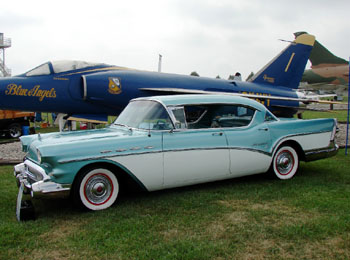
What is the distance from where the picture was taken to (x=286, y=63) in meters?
13.1

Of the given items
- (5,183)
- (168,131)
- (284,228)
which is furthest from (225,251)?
(5,183)

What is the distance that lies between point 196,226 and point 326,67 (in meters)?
39.6

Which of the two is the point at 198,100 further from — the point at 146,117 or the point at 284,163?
the point at 284,163

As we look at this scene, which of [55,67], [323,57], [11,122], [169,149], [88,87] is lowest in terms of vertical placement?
[11,122]

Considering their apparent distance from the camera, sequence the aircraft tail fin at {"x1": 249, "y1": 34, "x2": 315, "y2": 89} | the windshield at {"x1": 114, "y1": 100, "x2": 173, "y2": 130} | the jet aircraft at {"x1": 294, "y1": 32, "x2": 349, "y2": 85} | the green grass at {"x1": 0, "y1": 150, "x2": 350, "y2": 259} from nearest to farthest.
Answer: the green grass at {"x1": 0, "y1": 150, "x2": 350, "y2": 259}
the windshield at {"x1": 114, "y1": 100, "x2": 173, "y2": 130}
the aircraft tail fin at {"x1": 249, "y1": 34, "x2": 315, "y2": 89}
the jet aircraft at {"x1": 294, "y1": 32, "x2": 349, "y2": 85}

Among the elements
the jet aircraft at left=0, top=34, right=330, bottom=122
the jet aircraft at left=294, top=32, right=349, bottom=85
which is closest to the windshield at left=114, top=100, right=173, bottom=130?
the jet aircraft at left=0, top=34, right=330, bottom=122

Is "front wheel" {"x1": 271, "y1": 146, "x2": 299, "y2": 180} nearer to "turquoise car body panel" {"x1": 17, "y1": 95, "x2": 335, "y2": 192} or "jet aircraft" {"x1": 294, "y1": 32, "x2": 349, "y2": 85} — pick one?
"turquoise car body panel" {"x1": 17, "y1": 95, "x2": 335, "y2": 192}

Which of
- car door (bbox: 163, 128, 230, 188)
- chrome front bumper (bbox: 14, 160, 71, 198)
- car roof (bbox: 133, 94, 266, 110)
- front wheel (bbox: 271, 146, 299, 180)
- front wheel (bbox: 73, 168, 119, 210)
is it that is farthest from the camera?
front wheel (bbox: 271, 146, 299, 180)

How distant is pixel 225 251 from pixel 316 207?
1.76 metres

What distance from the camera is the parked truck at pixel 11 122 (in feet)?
48.5

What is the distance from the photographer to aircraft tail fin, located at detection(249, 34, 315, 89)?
13016 millimetres

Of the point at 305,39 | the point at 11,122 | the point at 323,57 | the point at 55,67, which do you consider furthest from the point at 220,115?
the point at 323,57

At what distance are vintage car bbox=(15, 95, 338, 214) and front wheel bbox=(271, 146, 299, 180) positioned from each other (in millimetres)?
17

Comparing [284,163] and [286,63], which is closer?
[284,163]
